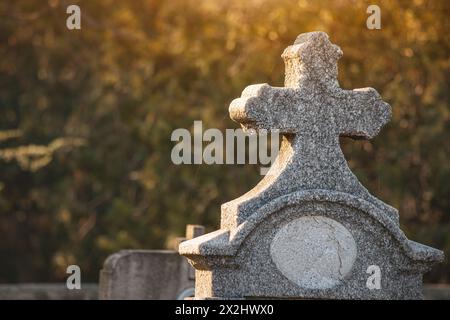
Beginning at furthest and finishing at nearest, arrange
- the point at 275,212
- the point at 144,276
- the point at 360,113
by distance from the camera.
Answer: the point at 144,276 < the point at 360,113 < the point at 275,212

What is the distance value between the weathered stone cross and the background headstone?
3581 millimetres

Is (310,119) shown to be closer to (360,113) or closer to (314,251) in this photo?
(360,113)

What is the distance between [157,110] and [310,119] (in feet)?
40.3

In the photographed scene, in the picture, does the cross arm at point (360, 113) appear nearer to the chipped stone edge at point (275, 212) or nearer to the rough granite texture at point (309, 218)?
the rough granite texture at point (309, 218)

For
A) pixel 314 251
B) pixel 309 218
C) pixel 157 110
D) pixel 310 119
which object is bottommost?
pixel 314 251

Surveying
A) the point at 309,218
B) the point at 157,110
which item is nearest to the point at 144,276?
the point at 309,218

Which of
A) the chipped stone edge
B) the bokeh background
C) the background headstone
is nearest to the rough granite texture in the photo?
the chipped stone edge

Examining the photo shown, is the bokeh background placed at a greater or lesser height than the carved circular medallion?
greater

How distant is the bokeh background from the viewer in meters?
19.9

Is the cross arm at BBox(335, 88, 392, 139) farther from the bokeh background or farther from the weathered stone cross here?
the bokeh background

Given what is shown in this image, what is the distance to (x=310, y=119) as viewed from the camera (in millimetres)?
9500
